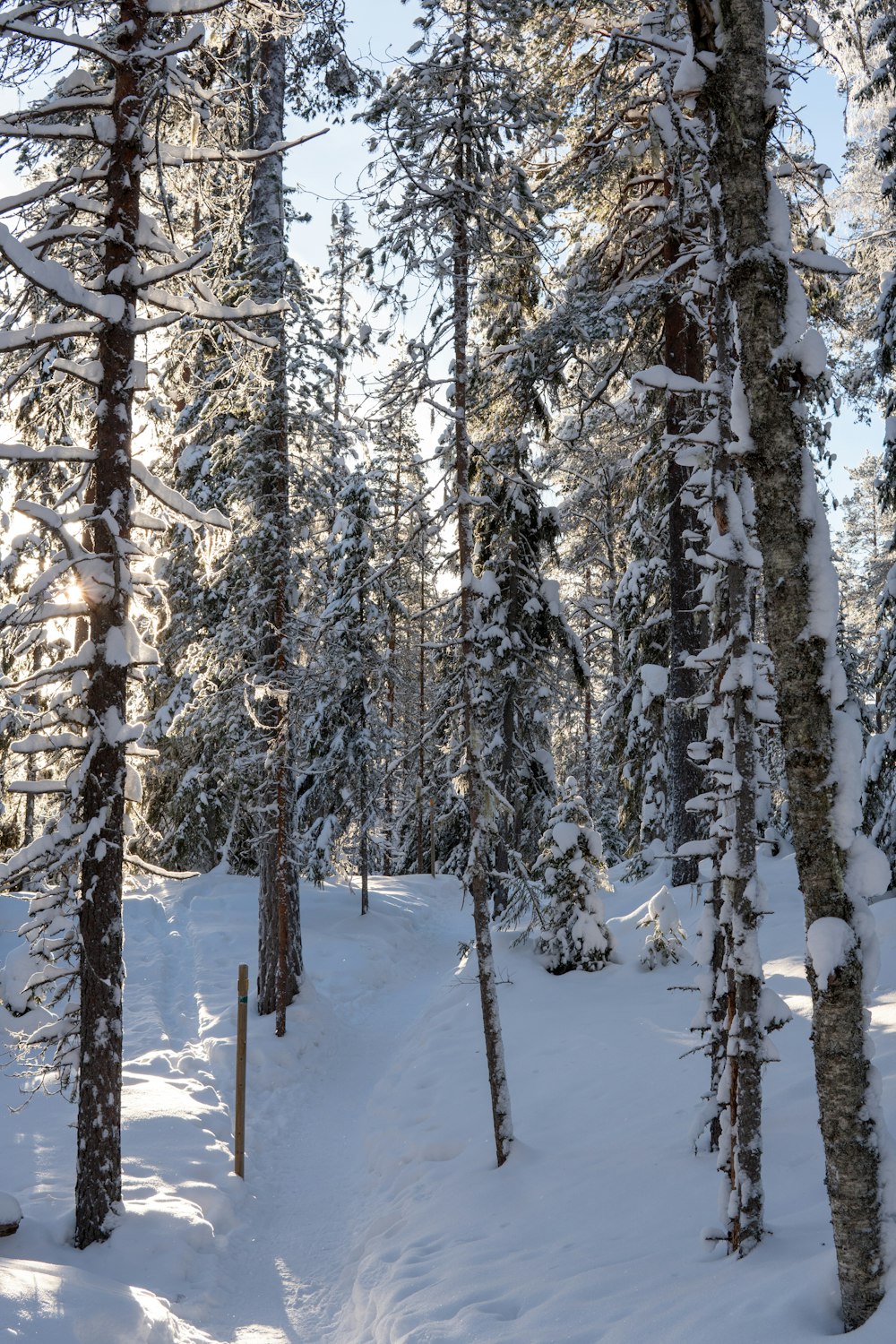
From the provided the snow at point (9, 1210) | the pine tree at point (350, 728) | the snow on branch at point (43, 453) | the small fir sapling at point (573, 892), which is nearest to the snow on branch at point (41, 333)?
the snow on branch at point (43, 453)

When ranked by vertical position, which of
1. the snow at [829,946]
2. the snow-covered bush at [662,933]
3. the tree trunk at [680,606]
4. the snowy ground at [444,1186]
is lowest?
the snowy ground at [444,1186]

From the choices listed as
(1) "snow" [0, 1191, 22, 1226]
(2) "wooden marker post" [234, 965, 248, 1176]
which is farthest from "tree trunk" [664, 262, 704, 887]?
(1) "snow" [0, 1191, 22, 1226]

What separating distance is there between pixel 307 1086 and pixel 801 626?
416 inches

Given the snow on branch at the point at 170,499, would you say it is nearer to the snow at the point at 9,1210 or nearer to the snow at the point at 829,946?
the snow at the point at 9,1210

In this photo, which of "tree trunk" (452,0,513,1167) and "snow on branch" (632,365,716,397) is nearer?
"snow on branch" (632,365,716,397)

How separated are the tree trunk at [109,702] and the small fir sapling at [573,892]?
22.9 ft

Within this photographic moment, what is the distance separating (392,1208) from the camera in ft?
25.6

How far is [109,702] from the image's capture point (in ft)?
23.2

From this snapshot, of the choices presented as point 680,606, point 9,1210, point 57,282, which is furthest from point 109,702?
point 680,606

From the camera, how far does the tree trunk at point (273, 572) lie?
13.1 meters

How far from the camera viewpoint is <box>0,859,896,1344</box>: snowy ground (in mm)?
5039

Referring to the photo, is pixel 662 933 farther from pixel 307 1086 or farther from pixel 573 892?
pixel 307 1086

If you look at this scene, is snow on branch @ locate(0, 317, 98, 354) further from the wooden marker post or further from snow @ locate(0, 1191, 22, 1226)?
the wooden marker post

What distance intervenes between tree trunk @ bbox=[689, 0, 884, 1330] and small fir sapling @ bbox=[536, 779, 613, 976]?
8.66 meters
